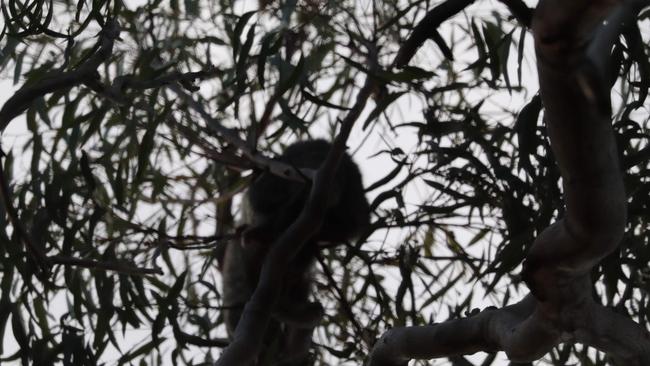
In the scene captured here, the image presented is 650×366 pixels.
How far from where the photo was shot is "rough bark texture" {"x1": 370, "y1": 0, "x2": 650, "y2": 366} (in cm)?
112

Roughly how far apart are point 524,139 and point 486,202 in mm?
494

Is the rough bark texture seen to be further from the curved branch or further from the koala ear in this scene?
the koala ear

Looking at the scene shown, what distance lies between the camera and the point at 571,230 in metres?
1.35

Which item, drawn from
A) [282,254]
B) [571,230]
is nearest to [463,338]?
[571,230]

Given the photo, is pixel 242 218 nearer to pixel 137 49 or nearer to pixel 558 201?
pixel 137 49

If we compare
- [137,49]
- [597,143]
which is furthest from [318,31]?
[597,143]

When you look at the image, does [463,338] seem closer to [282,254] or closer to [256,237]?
[282,254]

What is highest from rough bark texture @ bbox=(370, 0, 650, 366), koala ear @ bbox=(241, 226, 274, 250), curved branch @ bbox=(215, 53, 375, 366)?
koala ear @ bbox=(241, 226, 274, 250)

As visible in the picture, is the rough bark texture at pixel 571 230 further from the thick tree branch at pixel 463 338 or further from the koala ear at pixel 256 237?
the koala ear at pixel 256 237

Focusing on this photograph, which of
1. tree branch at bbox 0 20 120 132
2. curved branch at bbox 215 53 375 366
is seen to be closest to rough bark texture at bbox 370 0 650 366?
curved branch at bbox 215 53 375 366

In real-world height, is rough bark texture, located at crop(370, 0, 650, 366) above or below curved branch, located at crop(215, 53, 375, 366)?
below

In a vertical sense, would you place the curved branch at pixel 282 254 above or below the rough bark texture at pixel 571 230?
above

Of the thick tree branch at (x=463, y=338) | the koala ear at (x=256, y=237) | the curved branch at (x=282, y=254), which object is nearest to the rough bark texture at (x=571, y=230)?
→ the thick tree branch at (x=463, y=338)

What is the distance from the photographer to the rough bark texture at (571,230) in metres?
1.12
